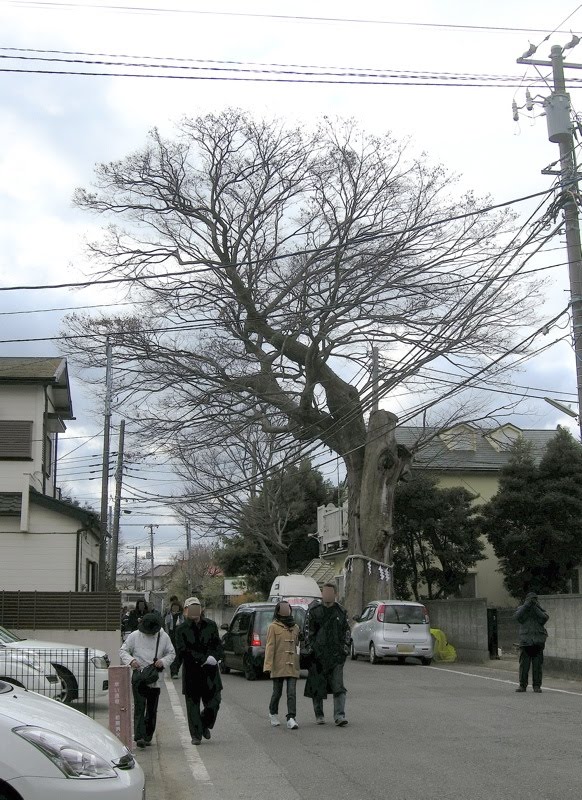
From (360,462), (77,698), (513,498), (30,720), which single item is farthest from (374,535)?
(30,720)

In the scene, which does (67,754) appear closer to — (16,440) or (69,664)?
(69,664)

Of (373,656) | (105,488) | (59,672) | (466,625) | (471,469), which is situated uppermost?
(471,469)

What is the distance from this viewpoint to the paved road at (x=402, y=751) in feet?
26.3

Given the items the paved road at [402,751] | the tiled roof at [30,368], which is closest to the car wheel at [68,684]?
the paved road at [402,751]

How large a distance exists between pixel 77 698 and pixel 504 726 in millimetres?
5871

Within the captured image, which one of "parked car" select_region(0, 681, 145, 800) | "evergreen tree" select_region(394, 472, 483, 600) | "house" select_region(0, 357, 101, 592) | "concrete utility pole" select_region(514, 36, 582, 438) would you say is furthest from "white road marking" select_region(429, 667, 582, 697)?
"parked car" select_region(0, 681, 145, 800)

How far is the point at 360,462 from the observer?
30562 mm

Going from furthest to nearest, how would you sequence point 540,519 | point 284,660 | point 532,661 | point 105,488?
1. point 540,519
2. point 105,488
3. point 532,661
4. point 284,660

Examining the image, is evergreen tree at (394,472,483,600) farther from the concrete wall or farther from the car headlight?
the car headlight

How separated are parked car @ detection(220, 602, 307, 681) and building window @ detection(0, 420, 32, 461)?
9268 millimetres

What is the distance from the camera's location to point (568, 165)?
52.7 feet

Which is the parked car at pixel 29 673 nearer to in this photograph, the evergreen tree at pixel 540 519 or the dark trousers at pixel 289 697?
the dark trousers at pixel 289 697

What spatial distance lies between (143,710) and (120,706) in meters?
1.40

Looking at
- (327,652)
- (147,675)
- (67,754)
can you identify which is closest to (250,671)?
(327,652)
